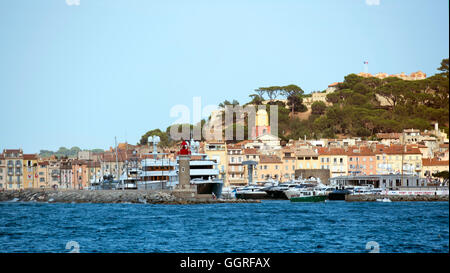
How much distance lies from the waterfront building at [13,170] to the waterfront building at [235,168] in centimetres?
1585

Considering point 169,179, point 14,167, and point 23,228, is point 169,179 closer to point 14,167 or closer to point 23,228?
point 14,167

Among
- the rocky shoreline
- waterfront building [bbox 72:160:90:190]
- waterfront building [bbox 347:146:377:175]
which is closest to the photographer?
the rocky shoreline

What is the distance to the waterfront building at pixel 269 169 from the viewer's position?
49750 mm

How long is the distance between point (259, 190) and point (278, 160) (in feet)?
28.9

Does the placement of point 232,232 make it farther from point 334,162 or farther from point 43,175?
point 43,175

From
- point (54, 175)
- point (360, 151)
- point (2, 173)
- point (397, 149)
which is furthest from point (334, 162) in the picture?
point (2, 173)

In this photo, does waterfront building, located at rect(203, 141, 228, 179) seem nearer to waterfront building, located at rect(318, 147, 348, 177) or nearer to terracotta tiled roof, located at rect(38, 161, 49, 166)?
waterfront building, located at rect(318, 147, 348, 177)

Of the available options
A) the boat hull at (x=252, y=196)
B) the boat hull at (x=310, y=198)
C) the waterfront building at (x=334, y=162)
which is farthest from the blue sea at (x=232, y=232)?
the waterfront building at (x=334, y=162)

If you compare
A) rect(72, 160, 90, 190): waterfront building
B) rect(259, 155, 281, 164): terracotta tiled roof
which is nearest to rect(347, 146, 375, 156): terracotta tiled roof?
rect(259, 155, 281, 164): terracotta tiled roof

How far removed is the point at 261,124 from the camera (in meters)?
66.9

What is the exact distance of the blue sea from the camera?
49.2ft

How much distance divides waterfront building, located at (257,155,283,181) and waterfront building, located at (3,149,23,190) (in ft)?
59.2

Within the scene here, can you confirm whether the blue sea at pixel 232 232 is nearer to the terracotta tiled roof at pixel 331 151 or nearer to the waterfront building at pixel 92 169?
the terracotta tiled roof at pixel 331 151
